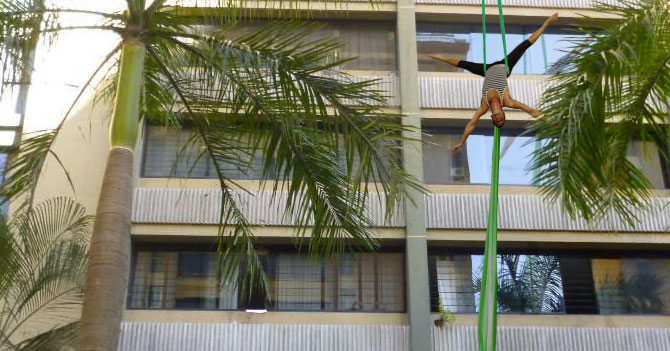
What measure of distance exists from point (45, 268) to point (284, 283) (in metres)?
6.64

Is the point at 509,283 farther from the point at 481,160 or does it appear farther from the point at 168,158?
the point at 168,158

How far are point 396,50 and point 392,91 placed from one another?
57.9 inches

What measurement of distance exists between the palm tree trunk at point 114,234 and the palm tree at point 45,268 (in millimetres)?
3768

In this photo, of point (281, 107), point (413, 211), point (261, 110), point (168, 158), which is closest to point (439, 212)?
point (413, 211)

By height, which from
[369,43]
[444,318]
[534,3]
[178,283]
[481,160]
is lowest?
[444,318]

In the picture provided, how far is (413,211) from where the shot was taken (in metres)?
19.9

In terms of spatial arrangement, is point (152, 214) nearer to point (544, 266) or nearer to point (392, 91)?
point (392, 91)

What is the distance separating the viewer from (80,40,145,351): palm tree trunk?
807 cm

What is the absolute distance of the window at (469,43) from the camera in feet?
73.3

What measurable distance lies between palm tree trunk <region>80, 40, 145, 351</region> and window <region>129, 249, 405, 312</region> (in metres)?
11.1

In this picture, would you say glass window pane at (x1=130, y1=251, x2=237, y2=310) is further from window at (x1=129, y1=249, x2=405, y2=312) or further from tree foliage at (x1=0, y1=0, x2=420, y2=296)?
tree foliage at (x1=0, y1=0, x2=420, y2=296)

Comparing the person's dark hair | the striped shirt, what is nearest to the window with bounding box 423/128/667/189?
the striped shirt

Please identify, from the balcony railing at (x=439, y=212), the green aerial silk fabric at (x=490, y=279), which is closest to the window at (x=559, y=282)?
the balcony railing at (x=439, y=212)

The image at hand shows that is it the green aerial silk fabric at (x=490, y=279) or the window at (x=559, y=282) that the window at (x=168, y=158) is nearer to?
the window at (x=559, y=282)
